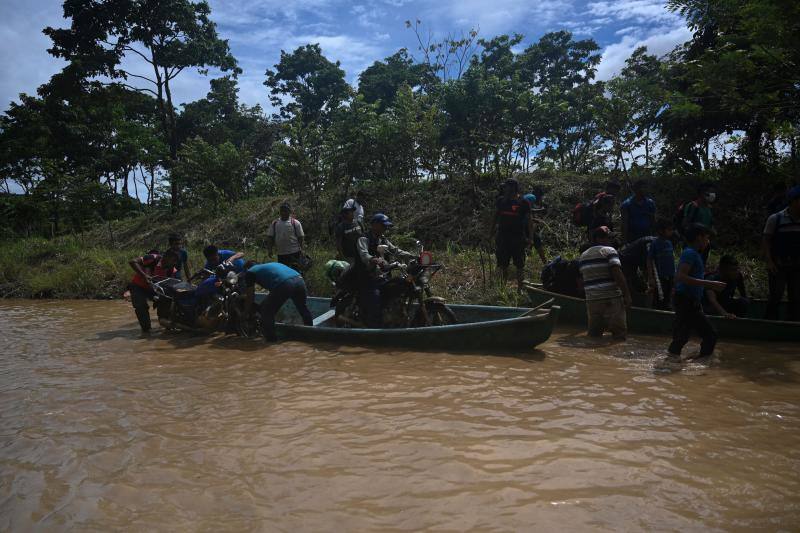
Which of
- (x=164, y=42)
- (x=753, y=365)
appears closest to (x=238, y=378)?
(x=753, y=365)

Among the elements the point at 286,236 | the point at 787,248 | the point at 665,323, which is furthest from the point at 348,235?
the point at 787,248

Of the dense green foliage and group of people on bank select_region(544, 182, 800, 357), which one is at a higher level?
the dense green foliage

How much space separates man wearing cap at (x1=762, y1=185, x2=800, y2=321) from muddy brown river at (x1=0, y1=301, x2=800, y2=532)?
2.48 feet

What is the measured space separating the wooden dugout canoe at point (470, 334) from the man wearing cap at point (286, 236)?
2795 millimetres

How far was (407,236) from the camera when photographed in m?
10.3

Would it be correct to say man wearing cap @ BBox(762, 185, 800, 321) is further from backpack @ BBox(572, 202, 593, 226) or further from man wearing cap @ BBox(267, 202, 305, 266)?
man wearing cap @ BBox(267, 202, 305, 266)

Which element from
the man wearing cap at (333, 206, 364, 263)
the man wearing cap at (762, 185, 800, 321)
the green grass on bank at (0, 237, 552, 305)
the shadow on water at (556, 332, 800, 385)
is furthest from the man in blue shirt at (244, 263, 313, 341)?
the man wearing cap at (762, 185, 800, 321)

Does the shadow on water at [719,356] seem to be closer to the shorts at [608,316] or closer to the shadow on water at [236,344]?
the shorts at [608,316]

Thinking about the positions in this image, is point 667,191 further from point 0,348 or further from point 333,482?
point 0,348

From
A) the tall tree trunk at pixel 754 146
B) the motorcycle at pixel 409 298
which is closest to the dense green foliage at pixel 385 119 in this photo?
the tall tree trunk at pixel 754 146

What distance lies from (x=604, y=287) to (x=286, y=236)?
5488 mm

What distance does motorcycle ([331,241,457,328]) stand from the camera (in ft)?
19.5

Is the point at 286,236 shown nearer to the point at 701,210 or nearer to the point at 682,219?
the point at 682,219

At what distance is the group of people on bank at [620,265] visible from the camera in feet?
16.6
